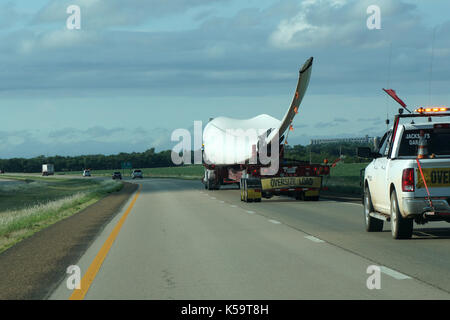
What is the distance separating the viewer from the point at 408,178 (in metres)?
12.8

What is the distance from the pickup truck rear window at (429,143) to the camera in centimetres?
1389

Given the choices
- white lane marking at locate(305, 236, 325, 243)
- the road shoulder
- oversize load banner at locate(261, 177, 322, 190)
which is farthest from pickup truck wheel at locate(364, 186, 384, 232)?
oversize load banner at locate(261, 177, 322, 190)

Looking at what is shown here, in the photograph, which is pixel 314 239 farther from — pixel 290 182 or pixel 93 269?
pixel 290 182

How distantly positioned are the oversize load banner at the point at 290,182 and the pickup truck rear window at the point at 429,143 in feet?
51.7

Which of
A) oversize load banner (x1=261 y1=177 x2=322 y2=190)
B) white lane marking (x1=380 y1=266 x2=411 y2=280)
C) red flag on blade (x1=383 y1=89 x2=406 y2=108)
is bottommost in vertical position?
white lane marking (x1=380 y1=266 x2=411 y2=280)

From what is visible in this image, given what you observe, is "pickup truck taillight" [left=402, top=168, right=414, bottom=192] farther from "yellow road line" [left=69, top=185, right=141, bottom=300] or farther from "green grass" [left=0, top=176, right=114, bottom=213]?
"green grass" [left=0, top=176, right=114, bottom=213]

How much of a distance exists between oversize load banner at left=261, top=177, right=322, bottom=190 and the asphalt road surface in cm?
1072

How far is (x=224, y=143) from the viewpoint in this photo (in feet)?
131

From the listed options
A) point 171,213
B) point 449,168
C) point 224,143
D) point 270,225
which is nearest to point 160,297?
point 449,168

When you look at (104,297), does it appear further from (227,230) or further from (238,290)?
(227,230)

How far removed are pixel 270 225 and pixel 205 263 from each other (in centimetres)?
712

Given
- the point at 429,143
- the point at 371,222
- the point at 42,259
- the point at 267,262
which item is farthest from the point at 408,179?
the point at 42,259

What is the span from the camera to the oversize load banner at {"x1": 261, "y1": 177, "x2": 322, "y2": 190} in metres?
29.7

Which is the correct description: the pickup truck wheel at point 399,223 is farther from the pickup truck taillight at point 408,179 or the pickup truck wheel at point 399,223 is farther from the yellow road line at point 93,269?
the yellow road line at point 93,269
